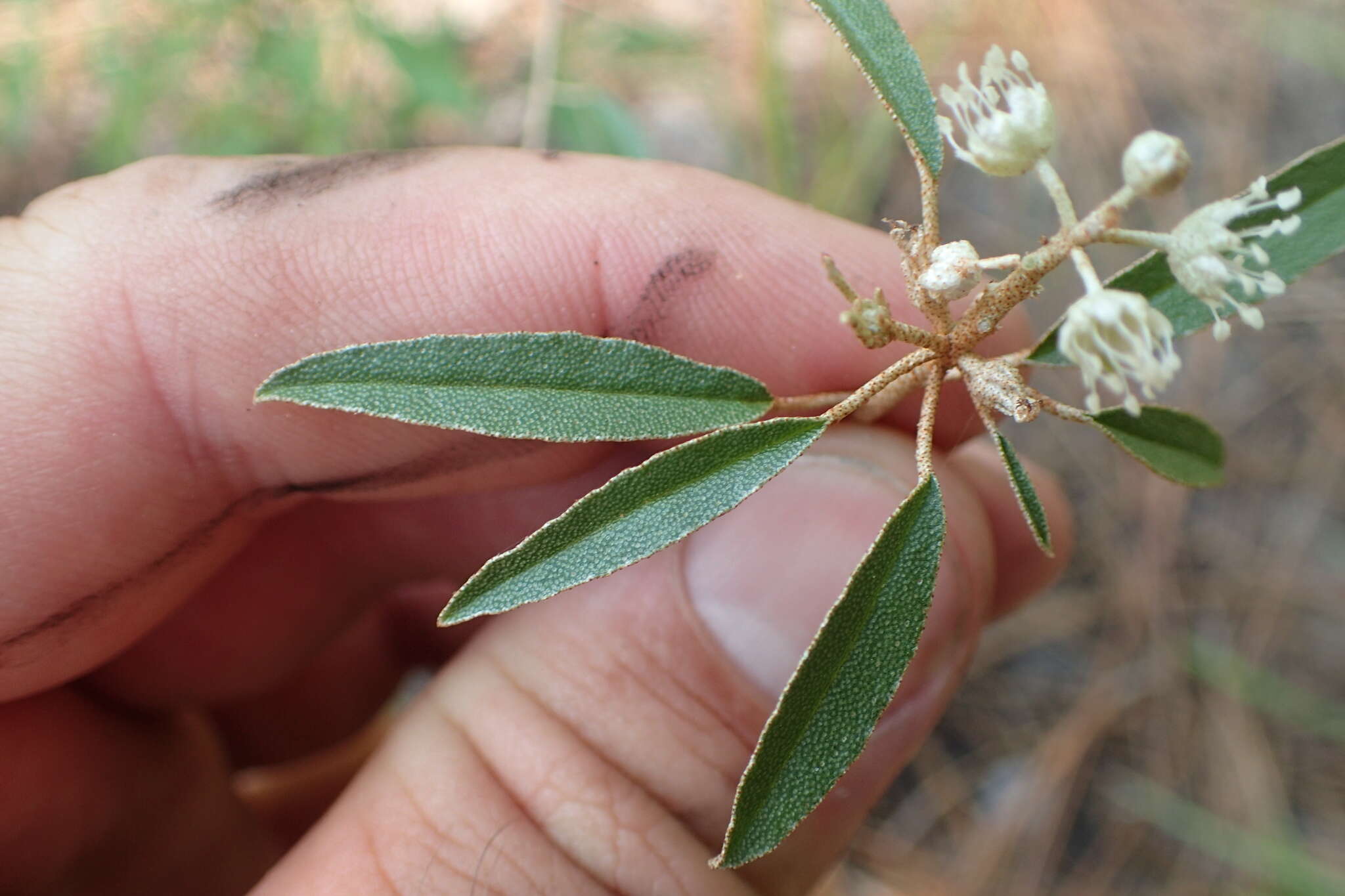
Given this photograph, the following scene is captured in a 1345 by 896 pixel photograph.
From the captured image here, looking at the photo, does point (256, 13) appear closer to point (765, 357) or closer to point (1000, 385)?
point (765, 357)

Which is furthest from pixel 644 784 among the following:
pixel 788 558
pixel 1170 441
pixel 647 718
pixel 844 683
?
pixel 1170 441

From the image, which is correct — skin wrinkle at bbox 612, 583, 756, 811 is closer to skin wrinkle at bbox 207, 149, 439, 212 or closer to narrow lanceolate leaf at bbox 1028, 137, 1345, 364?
narrow lanceolate leaf at bbox 1028, 137, 1345, 364

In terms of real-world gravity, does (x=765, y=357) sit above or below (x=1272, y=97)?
above

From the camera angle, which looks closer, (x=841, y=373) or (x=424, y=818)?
(x=424, y=818)

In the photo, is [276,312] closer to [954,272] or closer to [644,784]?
[644,784]

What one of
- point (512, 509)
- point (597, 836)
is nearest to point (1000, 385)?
point (597, 836)

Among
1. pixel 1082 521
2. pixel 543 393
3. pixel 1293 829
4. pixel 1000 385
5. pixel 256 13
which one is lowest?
pixel 1293 829

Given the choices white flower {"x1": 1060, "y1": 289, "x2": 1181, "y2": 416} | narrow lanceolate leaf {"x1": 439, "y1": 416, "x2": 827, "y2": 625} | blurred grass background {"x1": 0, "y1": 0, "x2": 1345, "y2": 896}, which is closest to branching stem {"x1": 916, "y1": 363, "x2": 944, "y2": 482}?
narrow lanceolate leaf {"x1": 439, "y1": 416, "x2": 827, "y2": 625}
